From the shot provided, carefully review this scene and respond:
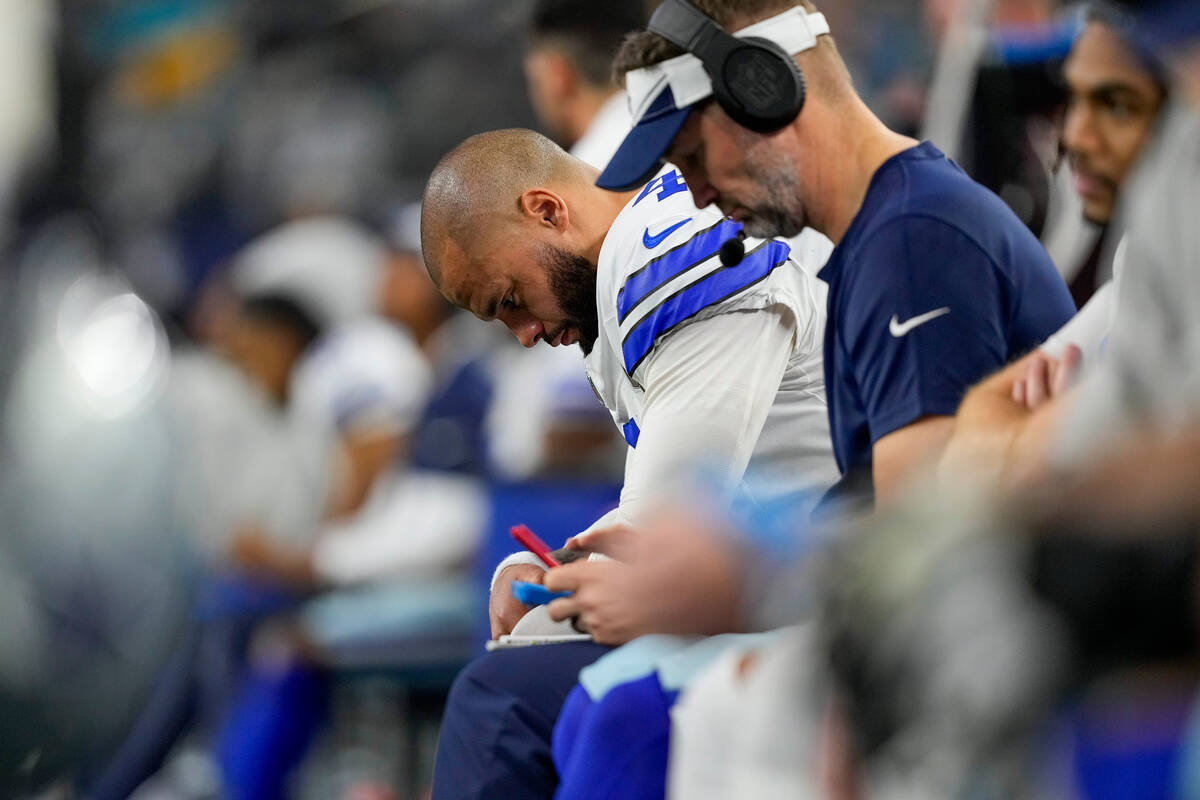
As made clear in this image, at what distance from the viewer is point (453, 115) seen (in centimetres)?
924

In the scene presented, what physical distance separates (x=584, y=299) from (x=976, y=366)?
2.82 ft

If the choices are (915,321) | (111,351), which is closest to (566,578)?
(915,321)

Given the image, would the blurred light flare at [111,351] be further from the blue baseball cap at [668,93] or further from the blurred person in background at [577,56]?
the blurred person in background at [577,56]

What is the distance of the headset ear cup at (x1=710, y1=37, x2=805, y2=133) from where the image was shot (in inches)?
94.2

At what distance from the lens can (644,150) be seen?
2459 mm

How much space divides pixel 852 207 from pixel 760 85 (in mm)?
222

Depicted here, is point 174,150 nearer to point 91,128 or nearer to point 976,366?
point 91,128

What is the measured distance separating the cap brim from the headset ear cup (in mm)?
81

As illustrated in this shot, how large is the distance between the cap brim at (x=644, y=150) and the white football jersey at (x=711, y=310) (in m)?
0.22

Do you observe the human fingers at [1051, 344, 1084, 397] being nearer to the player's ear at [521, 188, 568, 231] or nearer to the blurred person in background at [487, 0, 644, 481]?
the player's ear at [521, 188, 568, 231]

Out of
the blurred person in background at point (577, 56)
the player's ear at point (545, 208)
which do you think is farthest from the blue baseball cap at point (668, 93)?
the blurred person in background at point (577, 56)

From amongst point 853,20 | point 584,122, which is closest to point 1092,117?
point 584,122

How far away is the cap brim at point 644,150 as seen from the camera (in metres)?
2.45

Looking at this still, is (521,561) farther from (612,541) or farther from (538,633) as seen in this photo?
(612,541)
